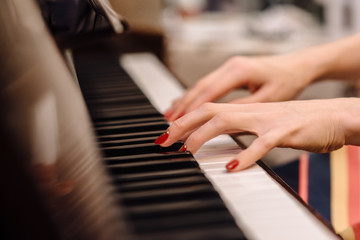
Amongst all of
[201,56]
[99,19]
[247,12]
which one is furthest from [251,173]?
[247,12]

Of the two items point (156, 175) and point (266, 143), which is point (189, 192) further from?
point (266, 143)

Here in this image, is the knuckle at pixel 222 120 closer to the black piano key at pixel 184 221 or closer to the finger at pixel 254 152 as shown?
the finger at pixel 254 152

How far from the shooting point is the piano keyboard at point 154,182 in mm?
423

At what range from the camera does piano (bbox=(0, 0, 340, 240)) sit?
391mm

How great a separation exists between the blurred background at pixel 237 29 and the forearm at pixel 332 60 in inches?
8.4

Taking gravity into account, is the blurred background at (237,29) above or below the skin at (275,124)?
below

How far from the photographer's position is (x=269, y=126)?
2.03 ft

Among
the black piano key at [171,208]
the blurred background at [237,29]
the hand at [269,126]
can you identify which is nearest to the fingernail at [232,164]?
the hand at [269,126]

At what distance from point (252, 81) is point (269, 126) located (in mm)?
317

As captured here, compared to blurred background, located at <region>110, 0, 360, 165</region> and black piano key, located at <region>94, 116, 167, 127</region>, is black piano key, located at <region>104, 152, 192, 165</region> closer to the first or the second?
black piano key, located at <region>94, 116, 167, 127</region>

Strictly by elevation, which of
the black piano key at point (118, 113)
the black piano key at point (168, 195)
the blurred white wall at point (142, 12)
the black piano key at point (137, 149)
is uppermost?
the black piano key at point (168, 195)

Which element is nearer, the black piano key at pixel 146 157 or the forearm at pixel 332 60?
the black piano key at pixel 146 157

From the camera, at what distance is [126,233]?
0.41 meters

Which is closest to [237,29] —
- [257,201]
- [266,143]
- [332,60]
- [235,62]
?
[332,60]
